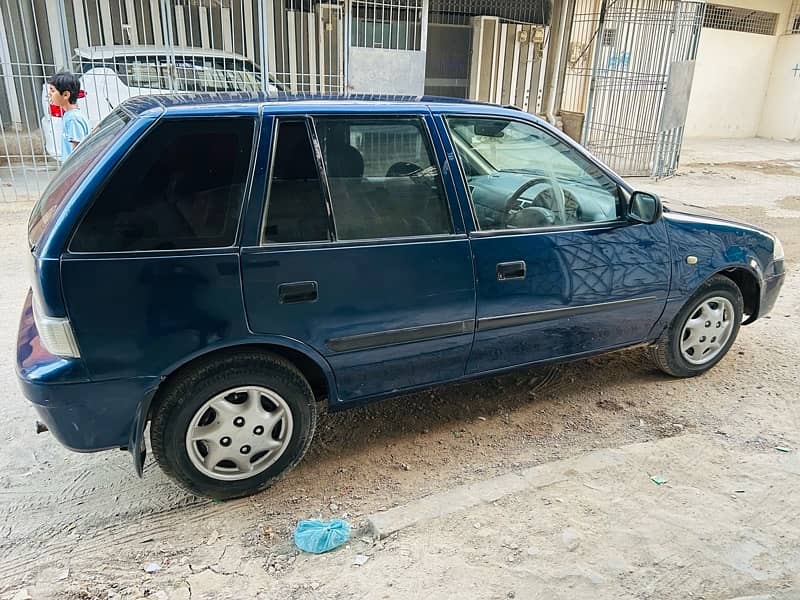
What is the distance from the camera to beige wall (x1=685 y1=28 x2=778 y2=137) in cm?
1733

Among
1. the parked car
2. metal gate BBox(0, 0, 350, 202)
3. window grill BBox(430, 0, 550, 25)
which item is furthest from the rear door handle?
window grill BBox(430, 0, 550, 25)

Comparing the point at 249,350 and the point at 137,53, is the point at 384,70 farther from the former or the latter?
the point at 249,350

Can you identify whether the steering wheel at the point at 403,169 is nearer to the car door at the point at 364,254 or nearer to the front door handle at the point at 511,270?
the car door at the point at 364,254

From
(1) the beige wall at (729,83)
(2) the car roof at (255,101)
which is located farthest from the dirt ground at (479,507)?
(1) the beige wall at (729,83)

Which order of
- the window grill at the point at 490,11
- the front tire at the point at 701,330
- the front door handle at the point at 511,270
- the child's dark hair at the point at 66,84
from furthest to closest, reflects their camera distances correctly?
the window grill at the point at 490,11, the child's dark hair at the point at 66,84, the front tire at the point at 701,330, the front door handle at the point at 511,270

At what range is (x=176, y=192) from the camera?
2.59 metres

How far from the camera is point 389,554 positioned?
2645 mm

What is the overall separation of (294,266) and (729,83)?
62.5 feet

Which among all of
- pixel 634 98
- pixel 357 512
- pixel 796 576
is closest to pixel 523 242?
pixel 357 512

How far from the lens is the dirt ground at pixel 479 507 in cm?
252

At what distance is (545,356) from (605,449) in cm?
59

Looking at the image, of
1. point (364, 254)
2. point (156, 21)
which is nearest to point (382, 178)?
point (364, 254)

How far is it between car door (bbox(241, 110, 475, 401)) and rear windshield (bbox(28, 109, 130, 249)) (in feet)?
2.27

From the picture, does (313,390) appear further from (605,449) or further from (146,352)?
(605,449)
